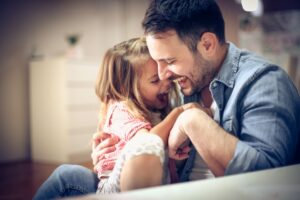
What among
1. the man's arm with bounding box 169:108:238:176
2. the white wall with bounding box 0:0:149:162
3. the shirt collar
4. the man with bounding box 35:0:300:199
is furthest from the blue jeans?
the shirt collar

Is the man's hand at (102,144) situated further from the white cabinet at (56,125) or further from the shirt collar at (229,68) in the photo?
the shirt collar at (229,68)

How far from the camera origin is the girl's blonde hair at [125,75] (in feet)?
2.23

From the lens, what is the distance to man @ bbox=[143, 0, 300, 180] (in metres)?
0.61

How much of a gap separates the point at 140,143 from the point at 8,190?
0.42 meters

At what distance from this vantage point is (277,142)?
608mm

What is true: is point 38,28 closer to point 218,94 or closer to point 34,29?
point 34,29

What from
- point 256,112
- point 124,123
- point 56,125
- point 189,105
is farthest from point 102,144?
point 56,125

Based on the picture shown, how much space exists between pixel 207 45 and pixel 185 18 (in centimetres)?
7

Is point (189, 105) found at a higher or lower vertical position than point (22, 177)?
higher

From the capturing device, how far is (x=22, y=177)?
81 centimetres

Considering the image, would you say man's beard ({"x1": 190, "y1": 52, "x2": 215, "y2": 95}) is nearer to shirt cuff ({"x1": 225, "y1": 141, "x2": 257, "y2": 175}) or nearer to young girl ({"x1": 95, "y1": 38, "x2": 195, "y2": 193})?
young girl ({"x1": 95, "y1": 38, "x2": 195, "y2": 193})

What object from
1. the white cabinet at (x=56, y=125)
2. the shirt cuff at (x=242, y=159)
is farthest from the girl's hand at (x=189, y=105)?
the white cabinet at (x=56, y=125)

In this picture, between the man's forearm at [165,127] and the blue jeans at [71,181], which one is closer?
the man's forearm at [165,127]

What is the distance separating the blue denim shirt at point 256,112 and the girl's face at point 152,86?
9 cm
